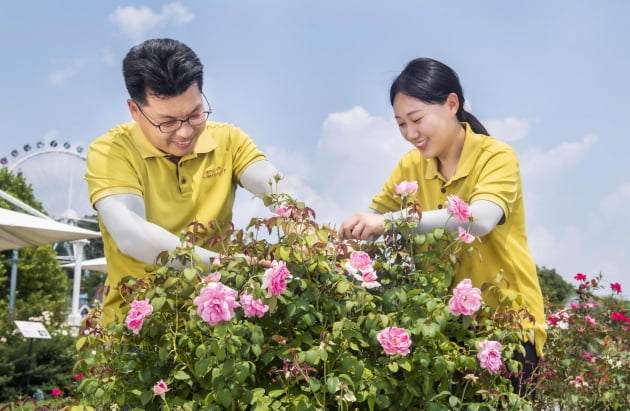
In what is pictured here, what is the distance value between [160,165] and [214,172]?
7.8 inches

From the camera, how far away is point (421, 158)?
2832 millimetres

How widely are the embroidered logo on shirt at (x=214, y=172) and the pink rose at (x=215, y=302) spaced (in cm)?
70

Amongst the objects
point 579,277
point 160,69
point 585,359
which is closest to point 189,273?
point 160,69

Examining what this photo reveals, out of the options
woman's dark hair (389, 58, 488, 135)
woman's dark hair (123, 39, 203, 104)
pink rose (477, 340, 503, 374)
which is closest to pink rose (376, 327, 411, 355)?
pink rose (477, 340, 503, 374)

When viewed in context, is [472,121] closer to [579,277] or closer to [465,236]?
[465,236]

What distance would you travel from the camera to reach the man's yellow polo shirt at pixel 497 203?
2533 mm

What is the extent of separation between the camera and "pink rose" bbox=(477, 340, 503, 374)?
92.3 inches

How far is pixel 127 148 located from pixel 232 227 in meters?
0.57

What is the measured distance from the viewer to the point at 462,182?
2652 millimetres

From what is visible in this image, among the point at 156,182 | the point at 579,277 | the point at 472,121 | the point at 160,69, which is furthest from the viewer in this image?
the point at 579,277

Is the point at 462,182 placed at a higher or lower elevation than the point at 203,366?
higher

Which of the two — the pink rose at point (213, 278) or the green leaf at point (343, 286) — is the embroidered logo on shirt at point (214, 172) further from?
the green leaf at point (343, 286)

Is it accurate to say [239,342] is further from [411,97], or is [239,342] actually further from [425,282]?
[411,97]

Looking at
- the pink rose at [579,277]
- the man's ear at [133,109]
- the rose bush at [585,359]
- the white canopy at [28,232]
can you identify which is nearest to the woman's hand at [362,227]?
the man's ear at [133,109]
